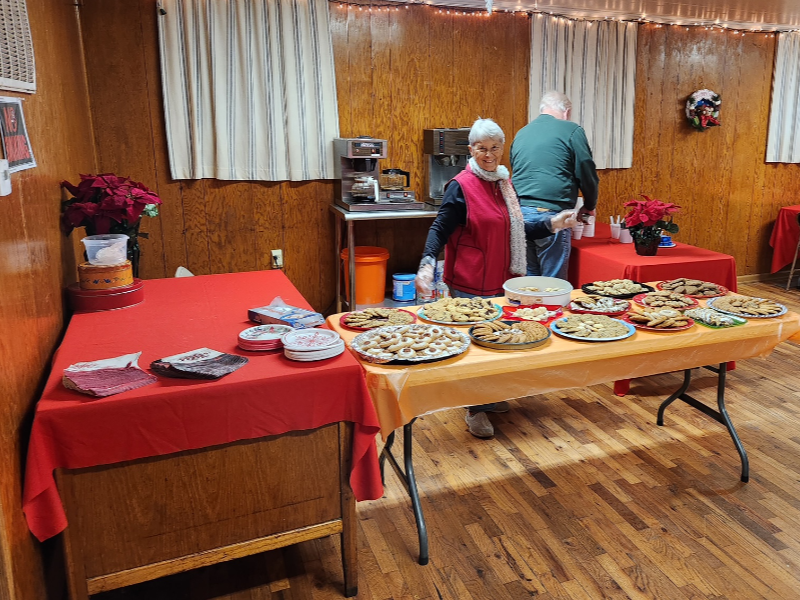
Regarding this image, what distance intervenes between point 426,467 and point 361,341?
3.22 feet

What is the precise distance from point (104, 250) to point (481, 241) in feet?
5.08

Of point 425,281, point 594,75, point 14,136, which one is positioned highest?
point 594,75

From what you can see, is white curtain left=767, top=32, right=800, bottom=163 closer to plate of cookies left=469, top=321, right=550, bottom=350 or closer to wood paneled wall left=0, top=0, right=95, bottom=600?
plate of cookies left=469, top=321, right=550, bottom=350

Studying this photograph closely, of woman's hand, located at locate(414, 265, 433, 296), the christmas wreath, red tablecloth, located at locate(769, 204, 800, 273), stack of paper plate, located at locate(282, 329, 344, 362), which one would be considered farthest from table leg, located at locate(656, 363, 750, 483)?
red tablecloth, located at locate(769, 204, 800, 273)

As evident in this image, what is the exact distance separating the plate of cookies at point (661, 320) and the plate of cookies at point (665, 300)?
3.4 inches

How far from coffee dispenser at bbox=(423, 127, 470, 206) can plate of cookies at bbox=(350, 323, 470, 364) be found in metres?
2.44

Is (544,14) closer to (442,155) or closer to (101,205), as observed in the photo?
(442,155)

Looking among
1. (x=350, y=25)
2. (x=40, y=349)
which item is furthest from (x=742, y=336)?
(x=350, y=25)

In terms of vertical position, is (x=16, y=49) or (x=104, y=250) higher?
(x=16, y=49)

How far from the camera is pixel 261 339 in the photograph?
6.26 ft

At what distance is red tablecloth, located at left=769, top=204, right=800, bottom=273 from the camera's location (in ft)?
19.0

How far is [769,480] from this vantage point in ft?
8.61

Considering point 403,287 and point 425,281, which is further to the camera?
point 403,287

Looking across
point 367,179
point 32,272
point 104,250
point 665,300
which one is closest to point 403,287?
point 367,179
